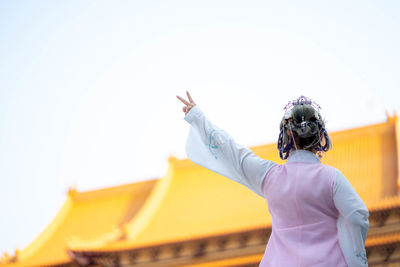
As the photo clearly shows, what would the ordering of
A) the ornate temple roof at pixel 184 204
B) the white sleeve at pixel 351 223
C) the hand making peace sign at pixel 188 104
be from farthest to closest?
the ornate temple roof at pixel 184 204
the hand making peace sign at pixel 188 104
the white sleeve at pixel 351 223

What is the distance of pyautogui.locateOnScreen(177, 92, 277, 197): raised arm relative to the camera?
2033 mm

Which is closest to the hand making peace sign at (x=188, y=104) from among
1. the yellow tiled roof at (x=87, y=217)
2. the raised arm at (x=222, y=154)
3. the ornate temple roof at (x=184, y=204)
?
the raised arm at (x=222, y=154)

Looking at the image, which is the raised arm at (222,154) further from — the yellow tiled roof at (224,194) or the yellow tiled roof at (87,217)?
the yellow tiled roof at (87,217)

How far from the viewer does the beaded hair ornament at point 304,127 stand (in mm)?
2002

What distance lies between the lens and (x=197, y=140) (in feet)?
7.59

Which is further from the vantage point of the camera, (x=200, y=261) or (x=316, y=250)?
(x=200, y=261)

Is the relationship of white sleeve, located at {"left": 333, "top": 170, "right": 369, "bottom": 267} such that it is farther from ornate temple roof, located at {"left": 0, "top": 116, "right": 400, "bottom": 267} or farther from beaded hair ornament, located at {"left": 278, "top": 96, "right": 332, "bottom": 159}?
ornate temple roof, located at {"left": 0, "top": 116, "right": 400, "bottom": 267}

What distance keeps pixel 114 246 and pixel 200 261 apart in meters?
1.68

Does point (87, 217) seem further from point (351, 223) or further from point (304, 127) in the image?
point (351, 223)

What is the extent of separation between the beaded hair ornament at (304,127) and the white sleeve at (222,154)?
140 millimetres

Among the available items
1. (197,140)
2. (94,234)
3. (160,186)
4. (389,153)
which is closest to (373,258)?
(389,153)

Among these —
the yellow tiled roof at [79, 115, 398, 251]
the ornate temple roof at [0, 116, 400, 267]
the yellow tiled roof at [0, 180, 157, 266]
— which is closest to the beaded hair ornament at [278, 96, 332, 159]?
the ornate temple roof at [0, 116, 400, 267]

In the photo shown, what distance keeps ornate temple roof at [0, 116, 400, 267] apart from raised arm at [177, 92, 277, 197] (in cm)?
679

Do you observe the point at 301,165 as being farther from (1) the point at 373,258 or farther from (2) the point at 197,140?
(1) the point at 373,258
